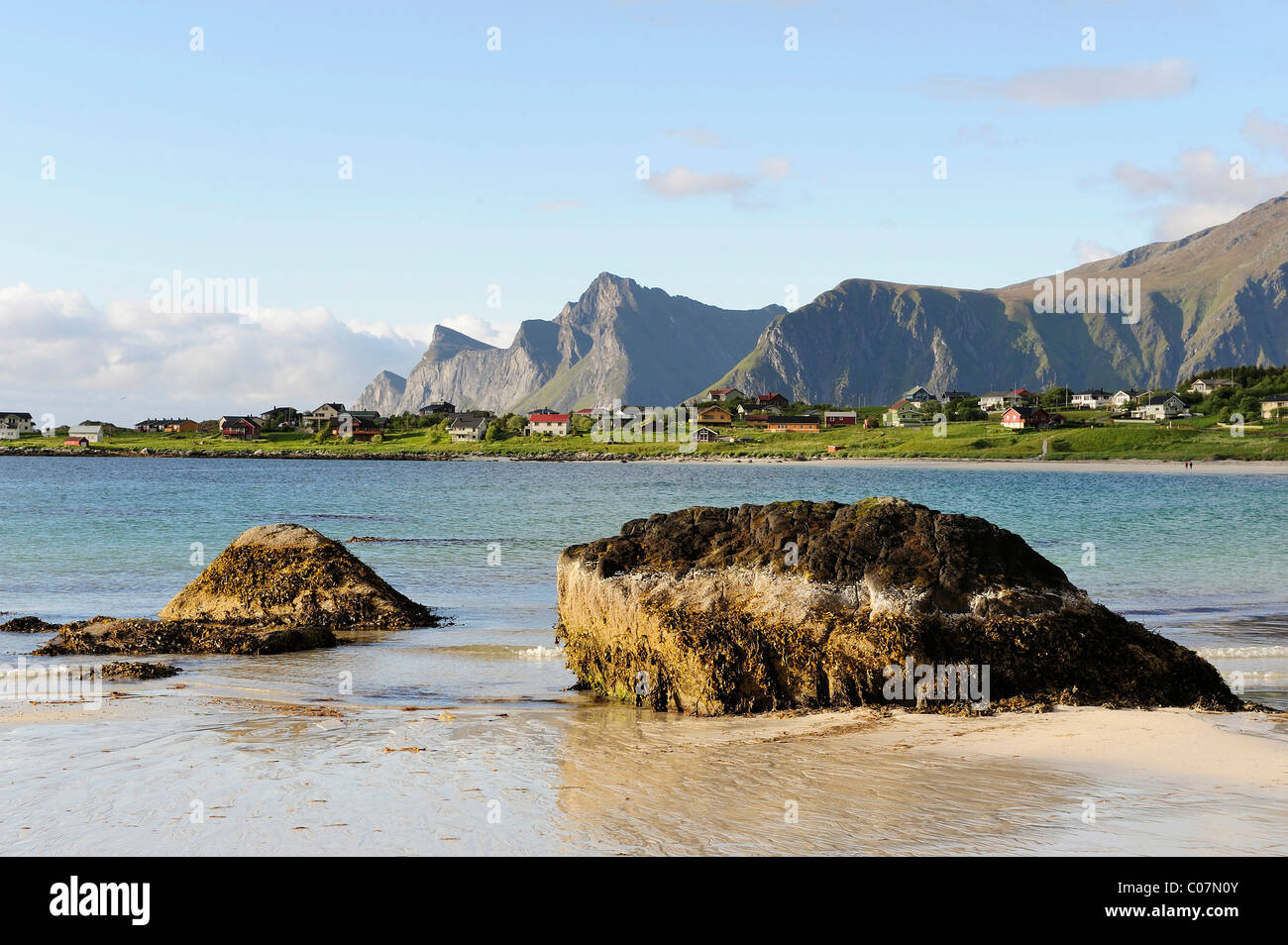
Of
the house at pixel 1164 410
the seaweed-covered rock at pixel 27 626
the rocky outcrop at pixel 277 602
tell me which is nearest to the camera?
the rocky outcrop at pixel 277 602

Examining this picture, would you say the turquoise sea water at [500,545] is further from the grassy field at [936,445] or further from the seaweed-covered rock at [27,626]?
the grassy field at [936,445]

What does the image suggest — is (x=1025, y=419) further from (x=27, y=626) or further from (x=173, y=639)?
(x=173, y=639)

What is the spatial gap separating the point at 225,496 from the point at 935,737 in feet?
240

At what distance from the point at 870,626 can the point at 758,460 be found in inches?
5654

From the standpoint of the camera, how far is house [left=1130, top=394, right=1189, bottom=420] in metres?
171

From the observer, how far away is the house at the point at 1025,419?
559ft

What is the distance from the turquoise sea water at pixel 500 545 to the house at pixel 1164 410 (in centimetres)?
7304

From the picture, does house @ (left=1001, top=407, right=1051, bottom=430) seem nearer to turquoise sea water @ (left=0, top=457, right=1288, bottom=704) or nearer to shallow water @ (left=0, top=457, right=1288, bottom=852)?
turquoise sea water @ (left=0, top=457, right=1288, bottom=704)

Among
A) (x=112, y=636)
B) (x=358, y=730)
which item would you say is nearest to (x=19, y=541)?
(x=112, y=636)

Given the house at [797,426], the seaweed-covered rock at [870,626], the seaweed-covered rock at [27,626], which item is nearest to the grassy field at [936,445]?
the house at [797,426]

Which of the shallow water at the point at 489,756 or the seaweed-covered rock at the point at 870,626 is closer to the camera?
the shallow water at the point at 489,756

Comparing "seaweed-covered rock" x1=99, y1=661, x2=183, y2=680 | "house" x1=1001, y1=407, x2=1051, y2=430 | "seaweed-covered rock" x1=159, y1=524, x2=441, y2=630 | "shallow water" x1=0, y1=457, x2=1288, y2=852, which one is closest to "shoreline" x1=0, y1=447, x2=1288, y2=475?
"house" x1=1001, y1=407, x2=1051, y2=430

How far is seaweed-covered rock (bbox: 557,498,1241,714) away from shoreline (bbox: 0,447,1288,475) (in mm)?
111134
